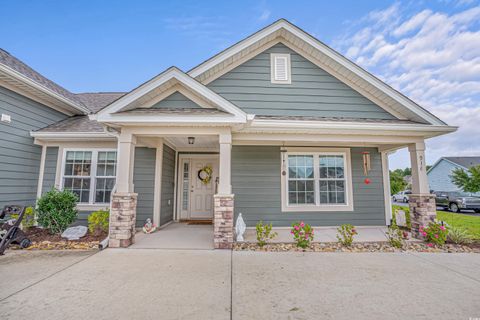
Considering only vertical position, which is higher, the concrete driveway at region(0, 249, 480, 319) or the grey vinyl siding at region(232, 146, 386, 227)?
the grey vinyl siding at region(232, 146, 386, 227)

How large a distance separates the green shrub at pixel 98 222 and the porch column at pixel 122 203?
960 mm

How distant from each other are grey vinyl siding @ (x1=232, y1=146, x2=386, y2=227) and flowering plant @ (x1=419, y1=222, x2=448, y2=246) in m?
1.57

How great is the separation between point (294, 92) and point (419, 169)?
370cm

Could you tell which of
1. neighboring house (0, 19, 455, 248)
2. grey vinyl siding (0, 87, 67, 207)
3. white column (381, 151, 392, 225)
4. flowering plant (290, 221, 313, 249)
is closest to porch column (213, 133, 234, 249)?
flowering plant (290, 221, 313, 249)

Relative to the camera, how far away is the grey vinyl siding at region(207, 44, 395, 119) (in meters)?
6.38

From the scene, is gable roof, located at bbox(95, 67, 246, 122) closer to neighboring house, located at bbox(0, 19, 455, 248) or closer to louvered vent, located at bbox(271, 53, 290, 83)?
neighboring house, located at bbox(0, 19, 455, 248)

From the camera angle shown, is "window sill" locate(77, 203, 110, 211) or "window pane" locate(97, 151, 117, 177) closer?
"window sill" locate(77, 203, 110, 211)

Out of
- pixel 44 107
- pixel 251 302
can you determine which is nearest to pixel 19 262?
pixel 251 302

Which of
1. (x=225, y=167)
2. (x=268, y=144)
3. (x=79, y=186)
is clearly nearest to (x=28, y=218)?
(x=79, y=186)

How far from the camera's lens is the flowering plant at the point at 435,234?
497cm

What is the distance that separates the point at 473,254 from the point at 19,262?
8.46 meters

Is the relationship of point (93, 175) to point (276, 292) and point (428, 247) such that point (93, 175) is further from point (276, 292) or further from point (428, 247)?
point (428, 247)

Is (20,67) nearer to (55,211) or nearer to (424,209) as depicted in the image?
(55,211)

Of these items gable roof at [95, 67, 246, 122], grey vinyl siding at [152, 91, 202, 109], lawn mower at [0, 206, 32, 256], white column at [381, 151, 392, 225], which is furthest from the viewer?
white column at [381, 151, 392, 225]
